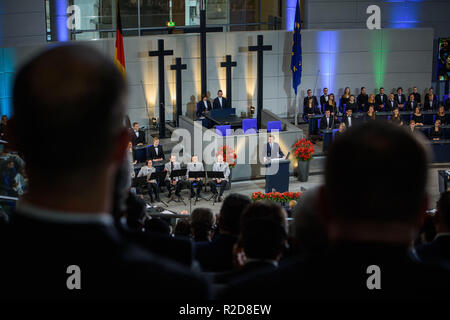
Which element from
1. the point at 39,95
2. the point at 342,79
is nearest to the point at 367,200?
the point at 39,95

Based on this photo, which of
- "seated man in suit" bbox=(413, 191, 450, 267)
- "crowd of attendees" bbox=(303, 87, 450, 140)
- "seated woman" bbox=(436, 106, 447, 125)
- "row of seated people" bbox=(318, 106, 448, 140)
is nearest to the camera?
"seated man in suit" bbox=(413, 191, 450, 267)

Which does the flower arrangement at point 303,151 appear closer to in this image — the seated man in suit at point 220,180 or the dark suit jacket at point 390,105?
the seated man in suit at point 220,180

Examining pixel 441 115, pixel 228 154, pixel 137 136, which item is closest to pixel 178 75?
pixel 137 136

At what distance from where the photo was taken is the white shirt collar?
3.85 feet

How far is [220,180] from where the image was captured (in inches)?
550

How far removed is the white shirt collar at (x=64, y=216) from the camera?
117 centimetres

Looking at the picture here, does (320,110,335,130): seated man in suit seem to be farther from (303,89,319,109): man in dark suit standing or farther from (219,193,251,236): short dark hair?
(219,193,251,236): short dark hair

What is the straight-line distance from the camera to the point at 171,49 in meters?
17.7

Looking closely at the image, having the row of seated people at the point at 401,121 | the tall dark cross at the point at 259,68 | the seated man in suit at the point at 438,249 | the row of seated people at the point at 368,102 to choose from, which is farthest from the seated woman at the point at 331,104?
the seated man in suit at the point at 438,249

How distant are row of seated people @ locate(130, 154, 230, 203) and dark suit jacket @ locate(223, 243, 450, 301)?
12.2 metres

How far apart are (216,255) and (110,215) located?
7.91 ft

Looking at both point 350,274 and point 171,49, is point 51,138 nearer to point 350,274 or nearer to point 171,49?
point 350,274

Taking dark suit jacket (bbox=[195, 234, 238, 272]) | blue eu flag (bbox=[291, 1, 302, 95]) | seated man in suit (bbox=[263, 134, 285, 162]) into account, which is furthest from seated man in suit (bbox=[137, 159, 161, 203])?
dark suit jacket (bbox=[195, 234, 238, 272])

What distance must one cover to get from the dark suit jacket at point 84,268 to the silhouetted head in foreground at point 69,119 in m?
0.07
